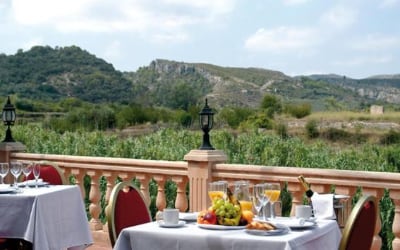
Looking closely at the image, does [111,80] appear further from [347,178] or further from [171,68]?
[347,178]

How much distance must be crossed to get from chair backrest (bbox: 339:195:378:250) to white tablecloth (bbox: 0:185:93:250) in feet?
7.90

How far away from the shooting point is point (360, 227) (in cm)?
354

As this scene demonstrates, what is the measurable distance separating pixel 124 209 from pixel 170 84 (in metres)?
44.0

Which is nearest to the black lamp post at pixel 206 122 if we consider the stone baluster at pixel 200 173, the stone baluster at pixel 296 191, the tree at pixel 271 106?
the stone baluster at pixel 200 173

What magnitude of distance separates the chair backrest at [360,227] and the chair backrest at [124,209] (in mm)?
1289

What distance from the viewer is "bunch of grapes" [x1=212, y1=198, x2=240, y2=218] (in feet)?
11.6

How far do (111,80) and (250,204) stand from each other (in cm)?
3600

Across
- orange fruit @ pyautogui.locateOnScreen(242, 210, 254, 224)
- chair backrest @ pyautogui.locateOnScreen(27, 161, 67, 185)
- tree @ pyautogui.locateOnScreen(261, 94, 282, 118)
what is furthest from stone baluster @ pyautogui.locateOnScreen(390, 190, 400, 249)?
tree @ pyautogui.locateOnScreen(261, 94, 282, 118)

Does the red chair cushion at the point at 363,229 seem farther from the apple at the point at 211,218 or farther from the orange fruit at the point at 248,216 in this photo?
the apple at the point at 211,218

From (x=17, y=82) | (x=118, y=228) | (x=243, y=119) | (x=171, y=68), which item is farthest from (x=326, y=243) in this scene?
(x=171, y=68)

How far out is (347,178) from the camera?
519 cm

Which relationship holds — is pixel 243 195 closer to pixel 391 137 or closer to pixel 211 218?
pixel 211 218

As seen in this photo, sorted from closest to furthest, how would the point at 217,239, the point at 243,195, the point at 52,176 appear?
the point at 217,239
the point at 243,195
the point at 52,176

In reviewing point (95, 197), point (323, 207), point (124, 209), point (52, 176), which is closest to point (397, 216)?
point (323, 207)
